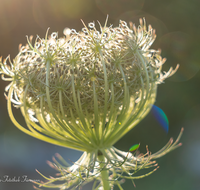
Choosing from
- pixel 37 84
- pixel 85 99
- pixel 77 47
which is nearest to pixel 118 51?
pixel 77 47

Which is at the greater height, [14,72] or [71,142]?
[14,72]

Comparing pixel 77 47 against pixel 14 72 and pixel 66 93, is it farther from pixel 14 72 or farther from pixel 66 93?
pixel 14 72

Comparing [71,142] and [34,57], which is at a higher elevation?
[34,57]

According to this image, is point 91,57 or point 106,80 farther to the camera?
point 91,57

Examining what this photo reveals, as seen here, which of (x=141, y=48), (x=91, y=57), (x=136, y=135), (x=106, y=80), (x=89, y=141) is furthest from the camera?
(x=136, y=135)

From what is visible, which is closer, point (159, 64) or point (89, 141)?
point (89, 141)

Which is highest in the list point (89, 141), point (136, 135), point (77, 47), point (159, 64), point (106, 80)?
point (136, 135)

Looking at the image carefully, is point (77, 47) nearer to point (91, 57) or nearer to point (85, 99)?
point (91, 57)

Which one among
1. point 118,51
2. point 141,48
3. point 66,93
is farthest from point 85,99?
point 141,48

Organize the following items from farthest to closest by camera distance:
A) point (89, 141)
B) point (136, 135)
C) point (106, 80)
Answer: point (136, 135), point (89, 141), point (106, 80)
